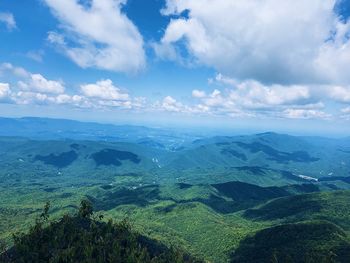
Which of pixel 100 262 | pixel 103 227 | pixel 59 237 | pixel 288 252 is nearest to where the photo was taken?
pixel 100 262

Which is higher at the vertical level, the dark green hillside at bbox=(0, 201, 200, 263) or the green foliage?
the green foliage

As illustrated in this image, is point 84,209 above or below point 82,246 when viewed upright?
above

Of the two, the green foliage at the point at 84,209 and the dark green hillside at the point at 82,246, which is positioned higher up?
the green foliage at the point at 84,209

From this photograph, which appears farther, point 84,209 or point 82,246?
point 84,209

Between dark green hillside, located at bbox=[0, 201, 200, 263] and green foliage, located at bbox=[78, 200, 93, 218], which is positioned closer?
dark green hillside, located at bbox=[0, 201, 200, 263]

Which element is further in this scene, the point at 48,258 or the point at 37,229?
the point at 37,229

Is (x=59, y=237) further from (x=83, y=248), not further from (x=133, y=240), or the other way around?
(x=133, y=240)

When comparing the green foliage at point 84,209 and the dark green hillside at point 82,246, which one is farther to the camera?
Answer: the green foliage at point 84,209

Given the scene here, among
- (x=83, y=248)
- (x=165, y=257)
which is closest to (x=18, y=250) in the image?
(x=83, y=248)
